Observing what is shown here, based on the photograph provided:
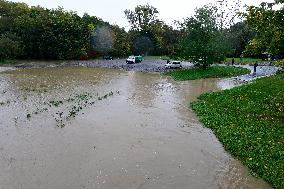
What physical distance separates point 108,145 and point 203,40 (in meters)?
28.4

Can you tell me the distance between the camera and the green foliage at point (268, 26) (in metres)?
16.8

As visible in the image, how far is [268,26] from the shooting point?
1702 cm

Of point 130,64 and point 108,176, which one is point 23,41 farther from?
point 108,176

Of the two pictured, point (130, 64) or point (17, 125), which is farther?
point (130, 64)

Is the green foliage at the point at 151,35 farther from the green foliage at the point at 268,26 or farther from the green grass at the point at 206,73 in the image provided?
the green foliage at the point at 268,26

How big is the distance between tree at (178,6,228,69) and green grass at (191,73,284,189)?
14542 millimetres

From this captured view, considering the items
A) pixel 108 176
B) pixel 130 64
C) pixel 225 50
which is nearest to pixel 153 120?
pixel 108 176

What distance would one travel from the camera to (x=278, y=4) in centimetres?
1706

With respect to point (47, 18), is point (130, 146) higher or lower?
lower

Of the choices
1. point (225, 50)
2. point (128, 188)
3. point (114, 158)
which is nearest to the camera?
point (128, 188)

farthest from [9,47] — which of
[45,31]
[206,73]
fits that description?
[206,73]

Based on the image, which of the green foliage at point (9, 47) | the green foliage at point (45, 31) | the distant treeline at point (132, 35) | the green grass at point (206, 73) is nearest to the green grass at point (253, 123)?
the distant treeline at point (132, 35)

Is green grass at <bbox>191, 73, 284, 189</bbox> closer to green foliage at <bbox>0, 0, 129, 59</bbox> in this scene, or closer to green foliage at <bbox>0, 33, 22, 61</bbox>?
green foliage at <bbox>0, 33, 22, 61</bbox>

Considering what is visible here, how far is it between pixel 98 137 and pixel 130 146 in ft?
5.98
